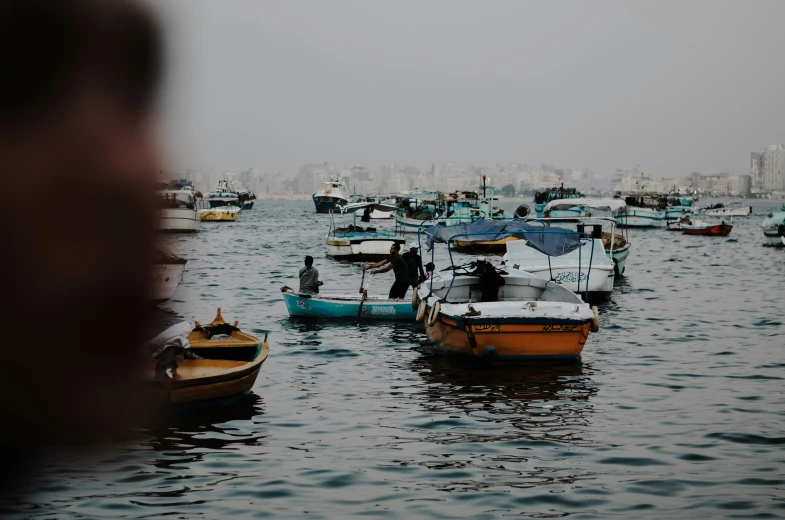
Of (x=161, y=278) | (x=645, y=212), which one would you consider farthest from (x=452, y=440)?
(x=645, y=212)

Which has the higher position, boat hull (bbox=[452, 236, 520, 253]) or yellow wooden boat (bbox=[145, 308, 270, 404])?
yellow wooden boat (bbox=[145, 308, 270, 404])

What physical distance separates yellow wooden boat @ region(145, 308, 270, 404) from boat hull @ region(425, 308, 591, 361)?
15.2ft

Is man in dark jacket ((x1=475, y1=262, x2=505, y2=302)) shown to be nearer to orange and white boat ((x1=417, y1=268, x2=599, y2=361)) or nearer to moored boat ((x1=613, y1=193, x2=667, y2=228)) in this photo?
orange and white boat ((x1=417, y1=268, x2=599, y2=361))

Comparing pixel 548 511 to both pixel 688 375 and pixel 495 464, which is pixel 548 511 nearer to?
pixel 495 464

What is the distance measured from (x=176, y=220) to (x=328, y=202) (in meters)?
143

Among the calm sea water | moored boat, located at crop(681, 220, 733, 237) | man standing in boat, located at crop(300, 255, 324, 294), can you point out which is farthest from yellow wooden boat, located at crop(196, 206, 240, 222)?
the calm sea water

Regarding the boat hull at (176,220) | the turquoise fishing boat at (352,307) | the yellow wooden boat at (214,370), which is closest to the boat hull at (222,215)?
the turquoise fishing boat at (352,307)

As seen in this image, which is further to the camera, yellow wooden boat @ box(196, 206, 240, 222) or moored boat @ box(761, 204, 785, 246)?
yellow wooden boat @ box(196, 206, 240, 222)

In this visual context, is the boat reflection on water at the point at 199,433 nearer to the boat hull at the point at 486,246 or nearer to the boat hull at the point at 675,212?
the boat hull at the point at 486,246

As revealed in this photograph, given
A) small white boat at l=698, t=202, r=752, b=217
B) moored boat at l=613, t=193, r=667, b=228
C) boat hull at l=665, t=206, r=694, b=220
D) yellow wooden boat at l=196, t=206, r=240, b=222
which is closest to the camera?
moored boat at l=613, t=193, r=667, b=228

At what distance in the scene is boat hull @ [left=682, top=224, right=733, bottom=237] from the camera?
79750 mm

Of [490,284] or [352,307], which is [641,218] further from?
[490,284]

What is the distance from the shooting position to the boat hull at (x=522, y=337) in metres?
16.9

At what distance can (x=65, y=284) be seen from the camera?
6.30ft
